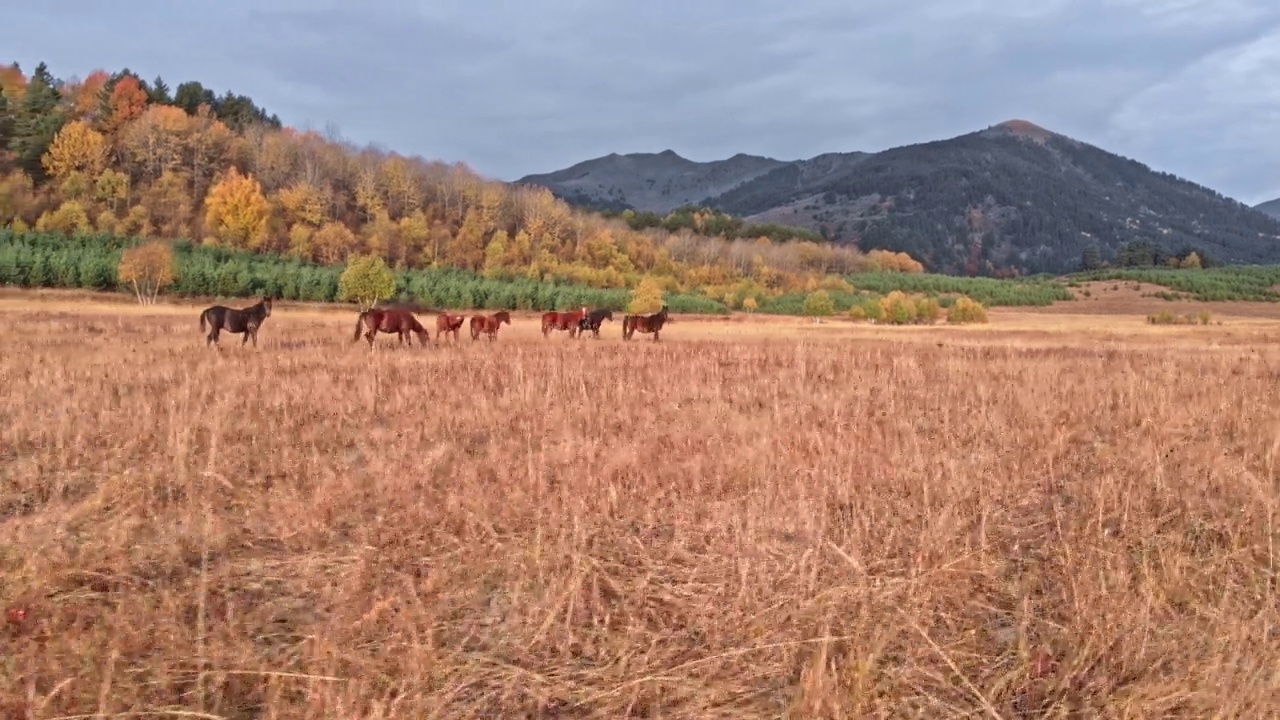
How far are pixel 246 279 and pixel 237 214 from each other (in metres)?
34.0

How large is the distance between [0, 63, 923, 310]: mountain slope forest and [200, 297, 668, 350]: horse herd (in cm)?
7765

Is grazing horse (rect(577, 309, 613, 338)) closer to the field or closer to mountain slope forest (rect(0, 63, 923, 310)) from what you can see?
the field

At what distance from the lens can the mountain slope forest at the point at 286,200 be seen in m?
106

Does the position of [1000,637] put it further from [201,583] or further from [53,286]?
[53,286]

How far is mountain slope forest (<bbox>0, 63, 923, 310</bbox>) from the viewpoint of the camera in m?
106

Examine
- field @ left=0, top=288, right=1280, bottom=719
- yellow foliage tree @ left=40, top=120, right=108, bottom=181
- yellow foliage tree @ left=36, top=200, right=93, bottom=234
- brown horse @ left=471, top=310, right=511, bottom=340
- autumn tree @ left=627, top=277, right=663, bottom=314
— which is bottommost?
field @ left=0, top=288, right=1280, bottom=719

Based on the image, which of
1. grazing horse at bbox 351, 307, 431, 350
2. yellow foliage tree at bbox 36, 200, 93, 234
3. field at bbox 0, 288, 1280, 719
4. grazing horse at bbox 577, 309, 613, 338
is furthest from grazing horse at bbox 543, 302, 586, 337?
yellow foliage tree at bbox 36, 200, 93, 234

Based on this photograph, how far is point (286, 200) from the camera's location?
114 metres

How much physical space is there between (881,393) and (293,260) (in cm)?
9858

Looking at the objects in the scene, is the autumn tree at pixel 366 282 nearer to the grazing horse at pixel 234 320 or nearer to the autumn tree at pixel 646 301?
the autumn tree at pixel 646 301

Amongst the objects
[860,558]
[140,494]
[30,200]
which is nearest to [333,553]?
[140,494]

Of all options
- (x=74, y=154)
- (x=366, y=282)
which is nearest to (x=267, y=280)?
(x=366, y=282)

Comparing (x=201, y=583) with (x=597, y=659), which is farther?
(x=201, y=583)

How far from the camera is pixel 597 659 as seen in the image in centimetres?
378
